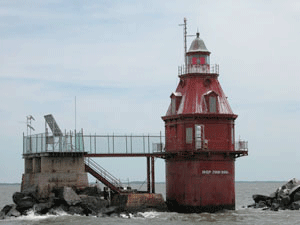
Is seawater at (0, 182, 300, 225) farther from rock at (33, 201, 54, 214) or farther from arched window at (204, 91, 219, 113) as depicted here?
arched window at (204, 91, 219, 113)

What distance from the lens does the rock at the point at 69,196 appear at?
5000 centimetres

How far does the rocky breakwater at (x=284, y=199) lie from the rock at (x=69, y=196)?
57.0ft

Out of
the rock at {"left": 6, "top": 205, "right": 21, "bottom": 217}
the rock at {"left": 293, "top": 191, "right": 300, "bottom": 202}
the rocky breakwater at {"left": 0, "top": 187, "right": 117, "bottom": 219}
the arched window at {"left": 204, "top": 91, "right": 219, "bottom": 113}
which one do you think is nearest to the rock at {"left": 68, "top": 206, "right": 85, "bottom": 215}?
the rocky breakwater at {"left": 0, "top": 187, "right": 117, "bottom": 219}

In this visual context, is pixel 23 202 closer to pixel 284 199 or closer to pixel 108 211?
pixel 108 211

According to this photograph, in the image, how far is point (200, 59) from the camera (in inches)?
2210

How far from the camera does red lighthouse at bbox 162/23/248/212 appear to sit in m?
53.0

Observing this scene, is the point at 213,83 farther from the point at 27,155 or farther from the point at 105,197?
the point at 27,155

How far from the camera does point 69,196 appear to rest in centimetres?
5016

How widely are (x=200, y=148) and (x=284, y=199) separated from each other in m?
11.4

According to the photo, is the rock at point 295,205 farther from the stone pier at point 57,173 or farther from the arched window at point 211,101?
the stone pier at point 57,173

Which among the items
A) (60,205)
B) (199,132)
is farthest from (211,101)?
(60,205)

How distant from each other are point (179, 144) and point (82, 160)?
7343 mm

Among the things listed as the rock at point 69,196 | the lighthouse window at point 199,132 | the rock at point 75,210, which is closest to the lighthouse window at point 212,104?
the lighthouse window at point 199,132

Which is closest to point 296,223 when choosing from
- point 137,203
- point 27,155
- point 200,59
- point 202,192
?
point 202,192
